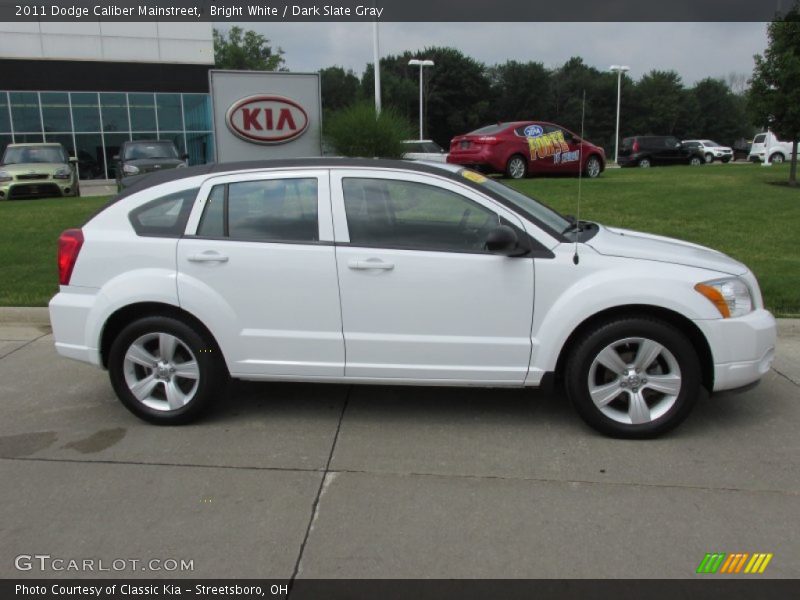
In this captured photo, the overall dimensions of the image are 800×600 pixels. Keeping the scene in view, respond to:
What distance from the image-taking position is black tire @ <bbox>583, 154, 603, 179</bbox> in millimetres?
18203

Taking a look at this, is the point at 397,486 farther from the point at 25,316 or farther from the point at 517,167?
the point at 517,167

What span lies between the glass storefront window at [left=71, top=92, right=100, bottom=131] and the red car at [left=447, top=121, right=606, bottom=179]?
71.6 feet

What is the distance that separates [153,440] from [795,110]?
15552 mm

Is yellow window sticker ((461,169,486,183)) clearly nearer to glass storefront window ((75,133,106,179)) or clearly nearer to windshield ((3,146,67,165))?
windshield ((3,146,67,165))

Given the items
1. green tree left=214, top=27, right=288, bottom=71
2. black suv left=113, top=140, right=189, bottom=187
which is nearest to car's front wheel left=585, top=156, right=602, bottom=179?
black suv left=113, top=140, right=189, bottom=187

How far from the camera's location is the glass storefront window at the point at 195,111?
112ft

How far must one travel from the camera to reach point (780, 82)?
15180 mm

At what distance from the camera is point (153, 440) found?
432 cm

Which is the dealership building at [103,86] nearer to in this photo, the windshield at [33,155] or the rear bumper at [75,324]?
the windshield at [33,155]

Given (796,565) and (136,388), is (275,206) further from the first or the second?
(796,565)

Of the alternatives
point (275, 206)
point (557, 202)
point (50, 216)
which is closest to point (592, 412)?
point (275, 206)

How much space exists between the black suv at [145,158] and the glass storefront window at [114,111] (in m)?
16.0

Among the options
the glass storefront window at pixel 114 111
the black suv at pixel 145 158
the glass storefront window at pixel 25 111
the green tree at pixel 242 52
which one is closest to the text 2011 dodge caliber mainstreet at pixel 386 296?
the black suv at pixel 145 158

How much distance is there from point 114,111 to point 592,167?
2406 centimetres
